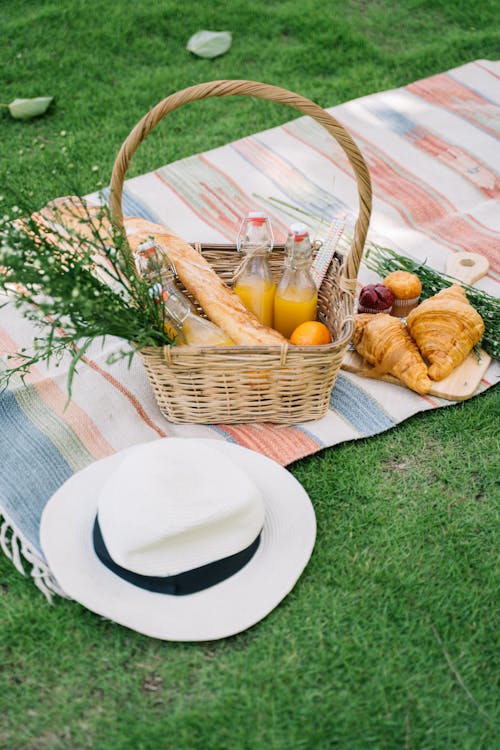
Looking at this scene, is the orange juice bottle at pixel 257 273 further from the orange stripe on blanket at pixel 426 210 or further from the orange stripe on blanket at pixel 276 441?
the orange stripe on blanket at pixel 426 210

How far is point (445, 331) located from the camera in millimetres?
2100

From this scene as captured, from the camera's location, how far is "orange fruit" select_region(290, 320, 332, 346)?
1.97 metres

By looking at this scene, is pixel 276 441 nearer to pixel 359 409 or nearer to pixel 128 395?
pixel 359 409

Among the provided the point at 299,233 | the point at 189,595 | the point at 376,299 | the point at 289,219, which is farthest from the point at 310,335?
the point at 289,219

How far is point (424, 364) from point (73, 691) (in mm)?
1233

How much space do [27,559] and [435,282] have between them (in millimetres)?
1483

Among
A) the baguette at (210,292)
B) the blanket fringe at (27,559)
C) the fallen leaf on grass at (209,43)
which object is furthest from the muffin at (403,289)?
the fallen leaf on grass at (209,43)

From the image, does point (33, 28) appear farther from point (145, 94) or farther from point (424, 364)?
point (424, 364)

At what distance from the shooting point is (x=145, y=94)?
3590 millimetres

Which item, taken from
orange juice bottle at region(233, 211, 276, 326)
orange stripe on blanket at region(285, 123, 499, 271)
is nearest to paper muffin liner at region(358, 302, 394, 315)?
orange juice bottle at region(233, 211, 276, 326)

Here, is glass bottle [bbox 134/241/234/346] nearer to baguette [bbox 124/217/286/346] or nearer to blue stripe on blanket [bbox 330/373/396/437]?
baguette [bbox 124/217/286/346]

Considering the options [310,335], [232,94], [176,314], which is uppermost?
[232,94]

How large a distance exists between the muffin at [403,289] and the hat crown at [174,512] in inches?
38.5

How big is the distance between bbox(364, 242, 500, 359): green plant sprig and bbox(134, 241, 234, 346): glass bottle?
754 millimetres
